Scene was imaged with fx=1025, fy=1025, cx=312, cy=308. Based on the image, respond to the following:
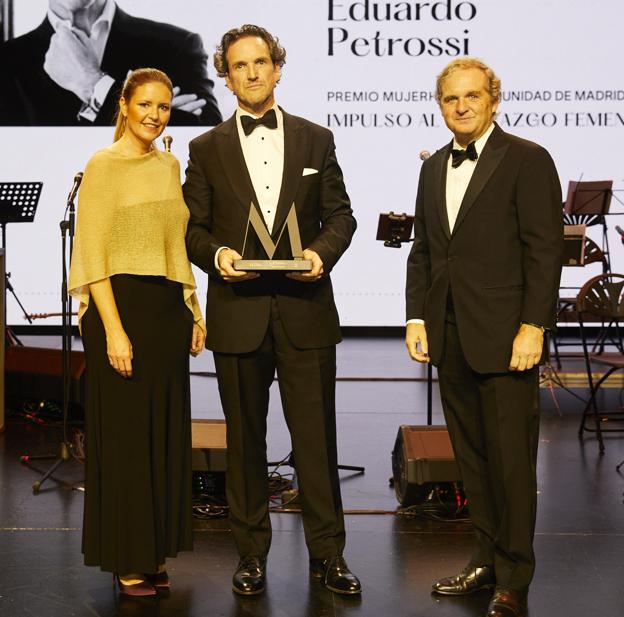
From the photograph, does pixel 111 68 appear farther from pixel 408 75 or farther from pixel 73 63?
pixel 408 75

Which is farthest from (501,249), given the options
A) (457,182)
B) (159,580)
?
(159,580)

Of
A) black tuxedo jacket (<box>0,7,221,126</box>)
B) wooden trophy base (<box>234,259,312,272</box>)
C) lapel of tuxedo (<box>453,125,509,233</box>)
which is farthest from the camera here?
black tuxedo jacket (<box>0,7,221,126</box>)

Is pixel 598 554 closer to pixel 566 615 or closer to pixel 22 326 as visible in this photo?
pixel 566 615

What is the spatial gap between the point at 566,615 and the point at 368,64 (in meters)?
6.71

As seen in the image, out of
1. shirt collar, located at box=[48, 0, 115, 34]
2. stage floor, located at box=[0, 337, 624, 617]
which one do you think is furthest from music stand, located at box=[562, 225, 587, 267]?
shirt collar, located at box=[48, 0, 115, 34]

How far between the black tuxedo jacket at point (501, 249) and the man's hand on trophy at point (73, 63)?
6.91m

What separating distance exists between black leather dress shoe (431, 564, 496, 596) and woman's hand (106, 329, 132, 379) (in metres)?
1.28

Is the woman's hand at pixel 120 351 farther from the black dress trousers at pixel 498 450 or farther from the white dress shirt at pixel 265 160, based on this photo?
the black dress trousers at pixel 498 450

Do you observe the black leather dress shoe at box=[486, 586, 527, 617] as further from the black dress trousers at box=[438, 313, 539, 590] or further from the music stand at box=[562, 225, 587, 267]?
the music stand at box=[562, 225, 587, 267]

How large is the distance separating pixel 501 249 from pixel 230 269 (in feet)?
2.75

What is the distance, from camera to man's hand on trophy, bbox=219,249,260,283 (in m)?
3.15

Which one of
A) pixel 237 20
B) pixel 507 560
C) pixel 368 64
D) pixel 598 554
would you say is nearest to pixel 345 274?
pixel 368 64

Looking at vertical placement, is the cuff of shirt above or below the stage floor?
above

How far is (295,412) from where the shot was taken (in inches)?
136
